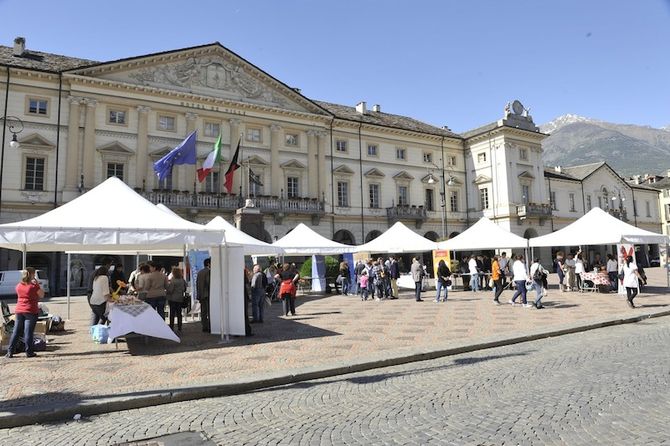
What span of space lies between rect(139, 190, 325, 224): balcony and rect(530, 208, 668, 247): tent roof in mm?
17441

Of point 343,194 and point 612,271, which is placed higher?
point 343,194

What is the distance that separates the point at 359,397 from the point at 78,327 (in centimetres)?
1017

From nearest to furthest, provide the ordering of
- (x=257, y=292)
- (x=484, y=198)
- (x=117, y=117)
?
(x=257, y=292) < (x=117, y=117) < (x=484, y=198)

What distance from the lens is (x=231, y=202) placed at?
32.9 meters

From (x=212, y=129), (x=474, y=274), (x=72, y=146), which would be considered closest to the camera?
(x=474, y=274)

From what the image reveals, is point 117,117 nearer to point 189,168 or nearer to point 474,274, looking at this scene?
point 189,168

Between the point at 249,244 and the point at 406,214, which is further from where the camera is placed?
the point at 406,214

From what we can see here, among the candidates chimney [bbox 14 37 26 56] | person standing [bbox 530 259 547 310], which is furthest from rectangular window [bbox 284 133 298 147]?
person standing [bbox 530 259 547 310]

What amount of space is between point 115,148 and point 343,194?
17.7 metres

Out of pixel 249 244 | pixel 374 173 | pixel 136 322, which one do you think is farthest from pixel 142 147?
pixel 136 322

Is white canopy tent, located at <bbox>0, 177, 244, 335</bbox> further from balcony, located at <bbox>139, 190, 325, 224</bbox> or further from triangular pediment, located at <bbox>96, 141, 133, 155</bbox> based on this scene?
triangular pediment, located at <bbox>96, 141, 133, 155</bbox>

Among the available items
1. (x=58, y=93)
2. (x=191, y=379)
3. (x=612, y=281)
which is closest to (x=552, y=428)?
(x=191, y=379)

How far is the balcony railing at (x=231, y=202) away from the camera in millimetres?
30484

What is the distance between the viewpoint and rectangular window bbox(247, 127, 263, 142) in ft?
116
